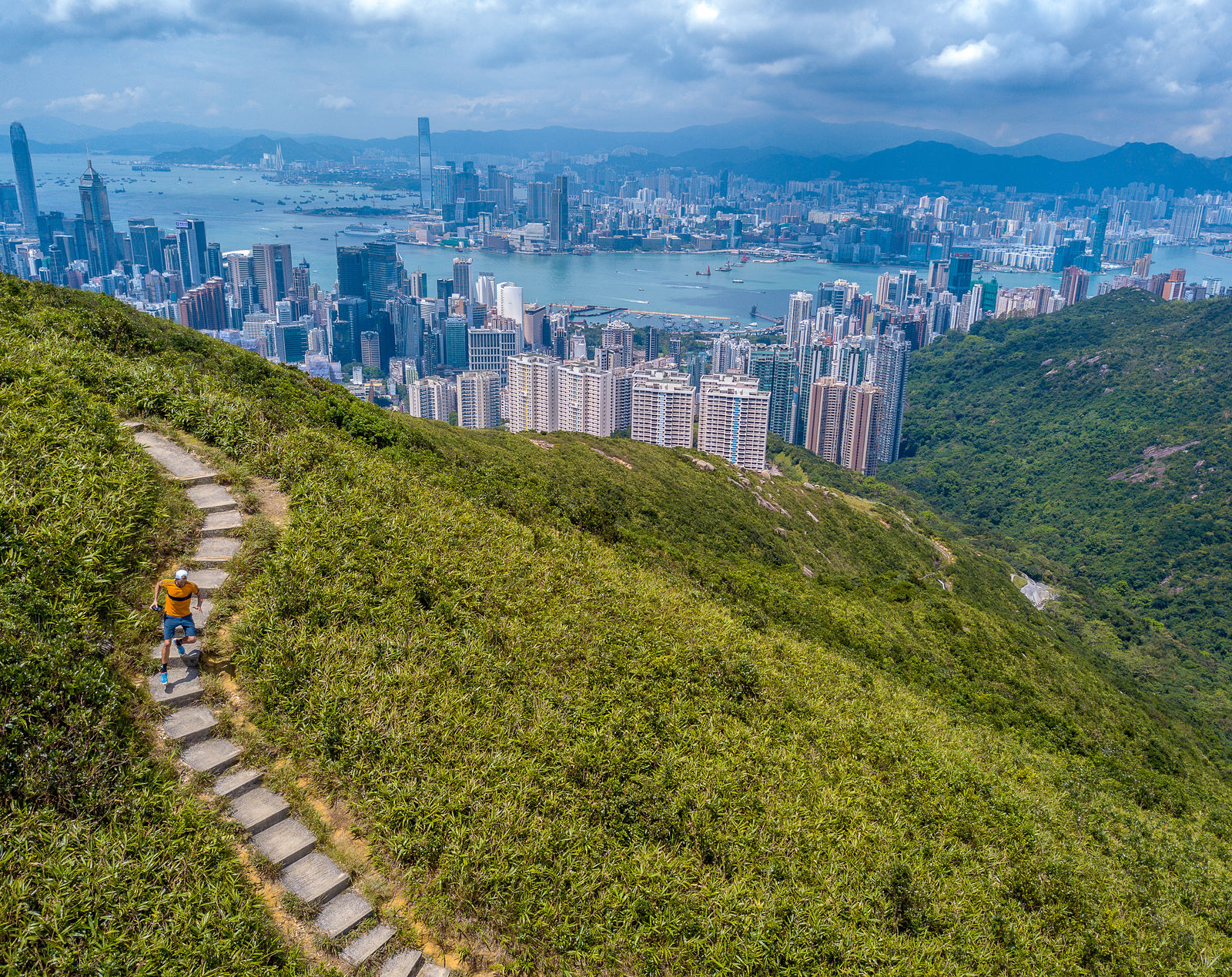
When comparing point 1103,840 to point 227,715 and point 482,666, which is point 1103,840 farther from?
point 227,715

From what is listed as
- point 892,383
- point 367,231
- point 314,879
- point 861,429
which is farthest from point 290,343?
point 314,879

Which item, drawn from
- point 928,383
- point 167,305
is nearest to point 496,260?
point 167,305

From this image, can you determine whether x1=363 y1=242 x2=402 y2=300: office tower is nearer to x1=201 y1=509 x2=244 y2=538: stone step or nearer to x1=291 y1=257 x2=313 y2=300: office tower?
x1=291 y1=257 x2=313 y2=300: office tower

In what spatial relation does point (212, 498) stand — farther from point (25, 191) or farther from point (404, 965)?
point (25, 191)

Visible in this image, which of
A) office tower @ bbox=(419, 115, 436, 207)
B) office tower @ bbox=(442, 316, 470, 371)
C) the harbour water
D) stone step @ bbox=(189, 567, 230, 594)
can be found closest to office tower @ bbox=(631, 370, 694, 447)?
office tower @ bbox=(442, 316, 470, 371)

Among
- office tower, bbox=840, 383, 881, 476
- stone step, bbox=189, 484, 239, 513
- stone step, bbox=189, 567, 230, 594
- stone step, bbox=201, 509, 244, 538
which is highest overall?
stone step, bbox=189, 484, 239, 513

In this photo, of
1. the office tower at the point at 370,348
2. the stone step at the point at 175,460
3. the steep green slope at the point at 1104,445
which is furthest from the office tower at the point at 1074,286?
the stone step at the point at 175,460

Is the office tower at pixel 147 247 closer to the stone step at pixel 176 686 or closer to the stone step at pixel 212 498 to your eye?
the stone step at pixel 212 498
